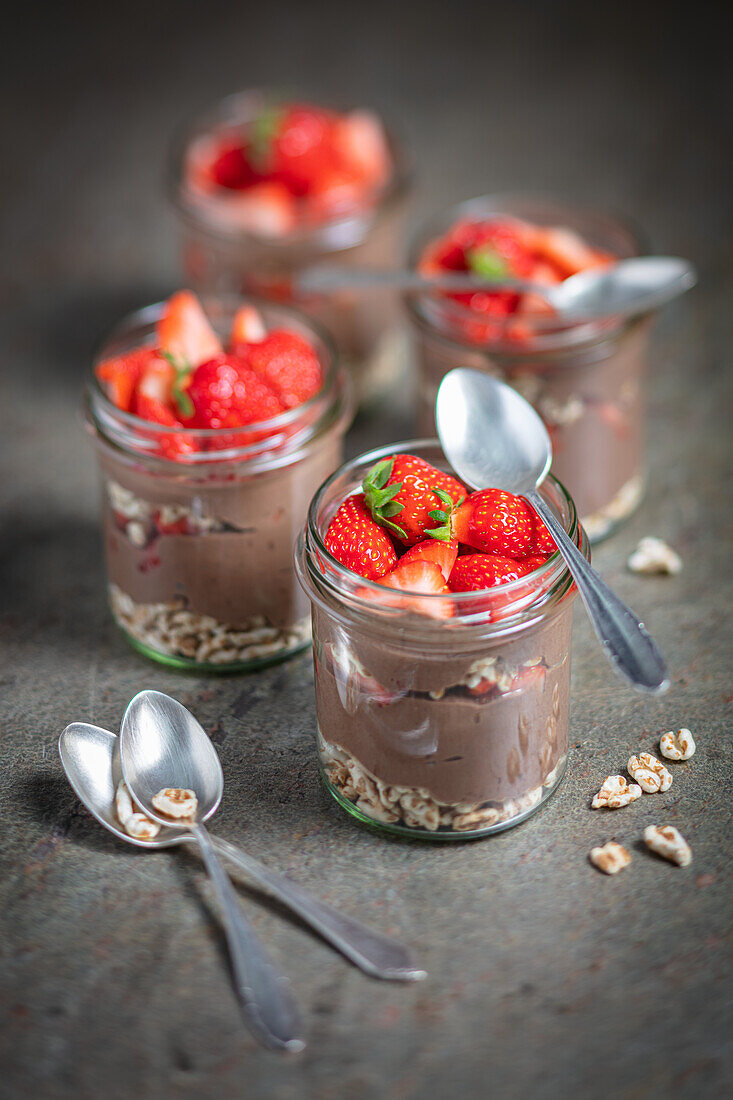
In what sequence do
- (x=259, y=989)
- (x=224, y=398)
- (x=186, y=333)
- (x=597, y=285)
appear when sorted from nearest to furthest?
1. (x=259, y=989)
2. (x=224, y=398)
3. (x=186, y=333)
4. (x=597, y=285)

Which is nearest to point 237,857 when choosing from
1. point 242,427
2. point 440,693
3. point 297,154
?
point 440,693

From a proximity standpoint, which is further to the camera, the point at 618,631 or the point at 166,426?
the point at 166,426

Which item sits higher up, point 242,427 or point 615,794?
point 242,427

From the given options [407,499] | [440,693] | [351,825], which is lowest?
[351,825]

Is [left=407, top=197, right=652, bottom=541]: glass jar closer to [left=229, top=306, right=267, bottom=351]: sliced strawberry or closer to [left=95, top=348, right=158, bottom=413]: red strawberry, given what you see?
[left=229, top=306, right=267, bottom=351]: sliced strawberry

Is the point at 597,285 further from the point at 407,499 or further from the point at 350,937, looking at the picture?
the point at 350,937

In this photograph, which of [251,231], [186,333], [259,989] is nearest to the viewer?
[259,989]

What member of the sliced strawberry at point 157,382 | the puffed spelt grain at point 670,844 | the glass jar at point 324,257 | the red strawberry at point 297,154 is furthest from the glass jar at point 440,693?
the red strawberry at point 297,154
